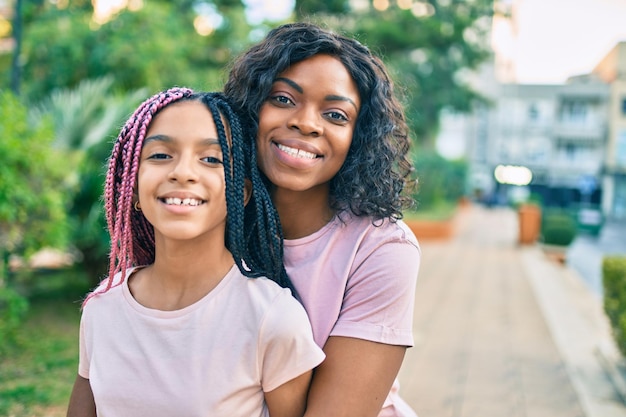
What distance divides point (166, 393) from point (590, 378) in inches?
188

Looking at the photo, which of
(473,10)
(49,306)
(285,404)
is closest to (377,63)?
(285,404)

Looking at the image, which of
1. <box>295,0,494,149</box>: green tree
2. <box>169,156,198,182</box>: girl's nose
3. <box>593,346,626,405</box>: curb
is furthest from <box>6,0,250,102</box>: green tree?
<box>169,156,198,182</box>: girl's nose

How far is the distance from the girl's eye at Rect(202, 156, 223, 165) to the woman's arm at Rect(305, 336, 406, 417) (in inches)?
20.1

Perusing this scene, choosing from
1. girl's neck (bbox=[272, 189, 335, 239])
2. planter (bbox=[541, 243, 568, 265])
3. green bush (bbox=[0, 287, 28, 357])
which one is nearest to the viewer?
girl's neck (bbox=[272, 189, 335, 239])

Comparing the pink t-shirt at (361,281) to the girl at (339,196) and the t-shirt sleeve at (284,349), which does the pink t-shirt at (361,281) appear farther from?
the t-shirt sleeve at (284,349)

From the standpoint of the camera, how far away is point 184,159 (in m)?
1.51

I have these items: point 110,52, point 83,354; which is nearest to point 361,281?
point 83,354

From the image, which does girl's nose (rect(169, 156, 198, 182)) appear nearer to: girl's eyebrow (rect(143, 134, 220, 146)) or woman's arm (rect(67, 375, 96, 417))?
girl's eyebrow (rect(143, 134, 220, 146))

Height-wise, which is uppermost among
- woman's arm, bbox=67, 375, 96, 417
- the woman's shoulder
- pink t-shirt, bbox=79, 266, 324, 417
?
the woman's shoulder

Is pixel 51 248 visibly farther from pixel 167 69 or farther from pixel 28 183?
pixel 167 69

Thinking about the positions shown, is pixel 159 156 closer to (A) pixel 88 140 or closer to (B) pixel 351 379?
(B) pixel 351 379

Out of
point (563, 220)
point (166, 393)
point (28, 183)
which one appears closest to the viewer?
point (166, 393)

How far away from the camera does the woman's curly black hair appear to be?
1.72 metres

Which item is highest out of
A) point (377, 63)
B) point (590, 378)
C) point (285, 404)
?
point (377, 63)
